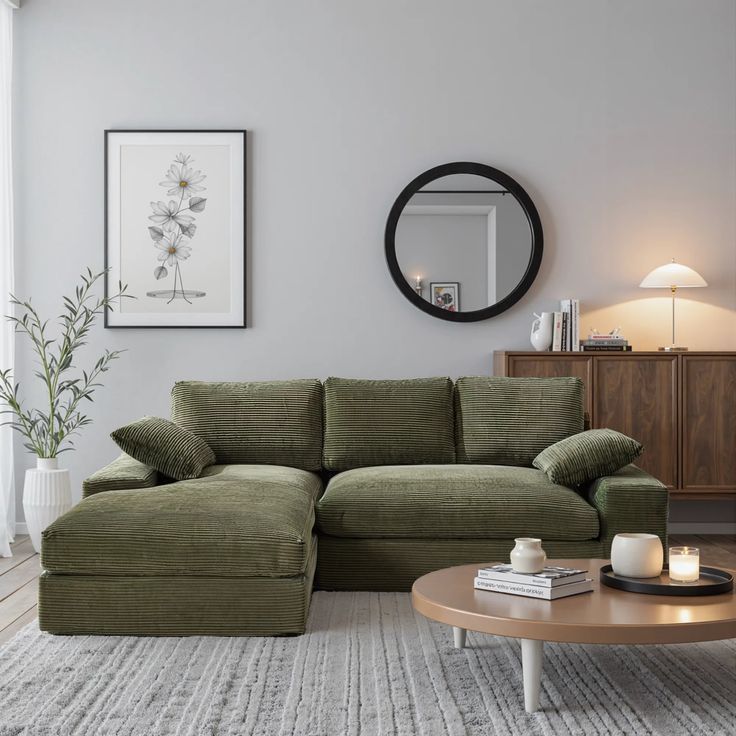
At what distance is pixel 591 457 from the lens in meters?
3.55

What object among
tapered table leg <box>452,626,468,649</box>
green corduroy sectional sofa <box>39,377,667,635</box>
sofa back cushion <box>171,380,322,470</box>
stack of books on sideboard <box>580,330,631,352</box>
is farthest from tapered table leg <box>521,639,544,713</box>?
stack of books on sideboard <box>580,330,631,352</box>

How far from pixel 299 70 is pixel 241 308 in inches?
50.6

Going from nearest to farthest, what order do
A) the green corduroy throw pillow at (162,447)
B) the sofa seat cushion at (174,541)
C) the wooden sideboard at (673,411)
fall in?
the sofa seat cushion at (174,541), the green corduroy throw pillow at (162,447), the wooden sideboard at (673,411)

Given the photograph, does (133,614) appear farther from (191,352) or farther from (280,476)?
(191,352)

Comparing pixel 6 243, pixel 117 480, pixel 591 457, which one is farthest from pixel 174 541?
pixel 6 243

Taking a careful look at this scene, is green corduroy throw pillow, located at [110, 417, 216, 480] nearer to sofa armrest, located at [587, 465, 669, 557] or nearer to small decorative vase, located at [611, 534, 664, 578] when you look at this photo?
sofa armrest, located at [587, 465, 669, 557]

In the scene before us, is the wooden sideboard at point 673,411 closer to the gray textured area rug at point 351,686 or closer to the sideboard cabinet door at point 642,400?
the sideboard cabinet door at point 642,400

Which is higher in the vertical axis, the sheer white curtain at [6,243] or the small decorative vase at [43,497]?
the sheer white curtain at [6,243]

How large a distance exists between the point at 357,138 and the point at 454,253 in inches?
31.2

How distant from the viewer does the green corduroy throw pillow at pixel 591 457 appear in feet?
11.5

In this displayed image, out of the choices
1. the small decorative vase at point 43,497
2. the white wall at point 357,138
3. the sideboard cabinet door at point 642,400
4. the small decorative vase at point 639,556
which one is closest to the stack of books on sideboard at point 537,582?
the small decorative vase at point 639,556

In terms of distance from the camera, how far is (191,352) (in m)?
4.77

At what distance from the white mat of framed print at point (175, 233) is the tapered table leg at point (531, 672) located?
2889 mm

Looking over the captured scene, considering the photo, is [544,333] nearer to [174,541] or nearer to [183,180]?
[183,180]
